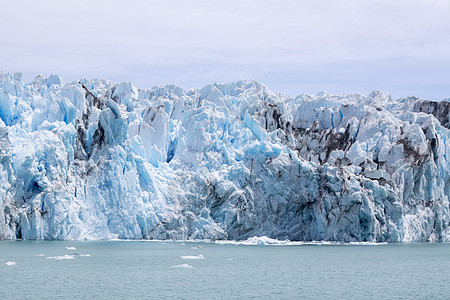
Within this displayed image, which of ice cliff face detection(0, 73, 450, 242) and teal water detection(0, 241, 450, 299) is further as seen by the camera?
ice cliff face detection(0, 73, 450, 242)

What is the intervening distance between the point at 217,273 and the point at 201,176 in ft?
89.2

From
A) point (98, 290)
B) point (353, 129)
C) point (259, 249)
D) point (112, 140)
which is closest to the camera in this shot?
point (98, 290)

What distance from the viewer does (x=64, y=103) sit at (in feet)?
198

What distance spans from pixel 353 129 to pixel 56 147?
35.8 m

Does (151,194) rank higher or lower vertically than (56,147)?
lower

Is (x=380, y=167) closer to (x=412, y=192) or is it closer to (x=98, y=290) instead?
(x=412, y=192)

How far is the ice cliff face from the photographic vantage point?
54.7 metres

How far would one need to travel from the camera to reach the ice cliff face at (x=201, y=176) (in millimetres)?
54656

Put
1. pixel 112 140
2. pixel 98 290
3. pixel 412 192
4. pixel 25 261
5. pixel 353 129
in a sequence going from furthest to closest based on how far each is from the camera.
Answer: pixel 353 129, pixel 412 192, pixel 112 140, pixel 25 261, pixel 98 290

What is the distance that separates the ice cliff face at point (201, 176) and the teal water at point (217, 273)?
5.78 metres

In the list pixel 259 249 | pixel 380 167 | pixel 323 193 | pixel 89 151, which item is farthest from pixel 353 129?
pixel 89 151

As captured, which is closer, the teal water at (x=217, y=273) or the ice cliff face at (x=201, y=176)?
the teal water at (x=217, y=273)

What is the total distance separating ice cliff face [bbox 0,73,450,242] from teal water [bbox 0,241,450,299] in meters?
5.78

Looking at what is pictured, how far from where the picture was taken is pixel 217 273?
Result: 1378 inches
